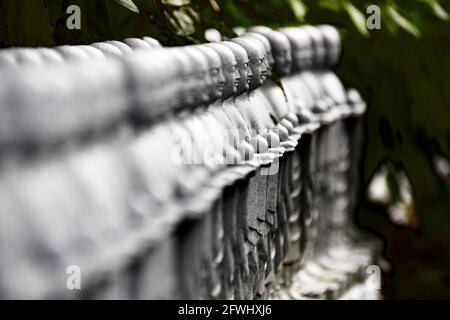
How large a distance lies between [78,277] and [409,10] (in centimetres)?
400

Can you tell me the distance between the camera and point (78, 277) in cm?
179

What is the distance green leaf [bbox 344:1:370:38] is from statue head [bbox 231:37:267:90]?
6.56 feet

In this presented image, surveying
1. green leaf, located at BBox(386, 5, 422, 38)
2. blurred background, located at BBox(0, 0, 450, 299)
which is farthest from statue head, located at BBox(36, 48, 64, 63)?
green leaf, located at BBox(386, 5, 422, 38)

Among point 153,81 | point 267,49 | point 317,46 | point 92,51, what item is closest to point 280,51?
point 267,49

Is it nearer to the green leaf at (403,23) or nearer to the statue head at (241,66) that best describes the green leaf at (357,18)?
the green leaf at (403,23)

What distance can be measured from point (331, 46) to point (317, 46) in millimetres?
285

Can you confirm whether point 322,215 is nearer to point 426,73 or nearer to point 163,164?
point 426,73

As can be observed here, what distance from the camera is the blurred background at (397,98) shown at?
5113 mm

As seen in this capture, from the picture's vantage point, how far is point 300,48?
4.04 metres

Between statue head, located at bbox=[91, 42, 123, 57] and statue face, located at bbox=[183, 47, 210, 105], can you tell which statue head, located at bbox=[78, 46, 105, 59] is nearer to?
statue head, located at bbox=[91, 42, 123, 57]

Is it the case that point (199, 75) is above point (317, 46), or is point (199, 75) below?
below

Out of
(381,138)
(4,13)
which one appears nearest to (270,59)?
(4,13)

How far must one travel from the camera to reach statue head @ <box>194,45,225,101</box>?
275cm

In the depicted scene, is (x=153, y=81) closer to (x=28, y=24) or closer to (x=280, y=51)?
(x=280, y=51)
